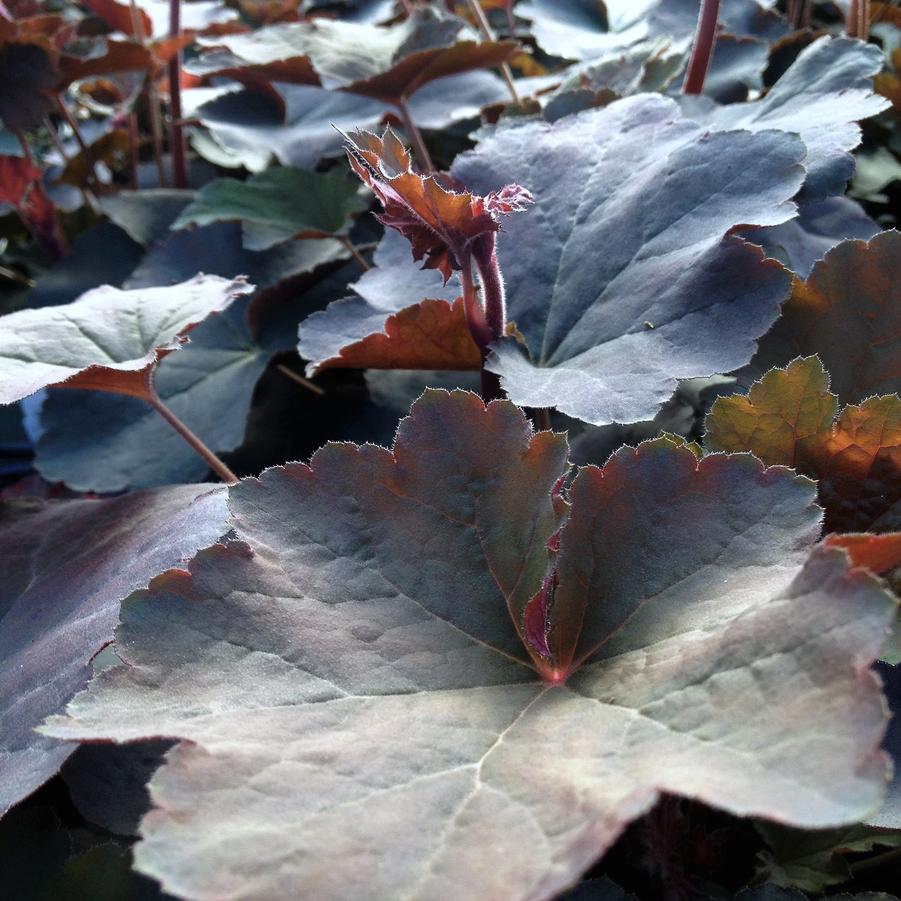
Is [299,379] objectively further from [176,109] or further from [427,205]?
[176,109]

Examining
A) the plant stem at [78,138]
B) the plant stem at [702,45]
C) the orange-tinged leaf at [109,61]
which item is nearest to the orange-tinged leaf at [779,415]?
the plant stem at [702,45]

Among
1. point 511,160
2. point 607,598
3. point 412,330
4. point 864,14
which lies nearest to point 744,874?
point 607,598

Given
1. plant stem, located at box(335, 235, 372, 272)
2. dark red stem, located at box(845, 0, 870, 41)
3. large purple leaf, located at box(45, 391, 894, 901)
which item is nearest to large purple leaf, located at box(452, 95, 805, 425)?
large purple leaf, located at box(45, 391, 894, 901)

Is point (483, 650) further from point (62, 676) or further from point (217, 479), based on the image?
point (217, 479)

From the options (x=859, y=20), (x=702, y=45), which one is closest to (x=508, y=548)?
(x=702, y=45)

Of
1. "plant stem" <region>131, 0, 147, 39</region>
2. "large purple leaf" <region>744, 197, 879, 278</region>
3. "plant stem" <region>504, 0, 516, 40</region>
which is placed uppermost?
"plant stem" <region>131, 0, 147, 39</region>

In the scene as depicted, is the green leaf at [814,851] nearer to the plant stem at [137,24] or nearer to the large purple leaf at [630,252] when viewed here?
the large purple leaf at [630,252]

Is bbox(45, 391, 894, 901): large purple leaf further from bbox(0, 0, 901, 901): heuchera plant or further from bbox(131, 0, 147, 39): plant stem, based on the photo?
bbox(131, 0, 147, 39): plant stem
